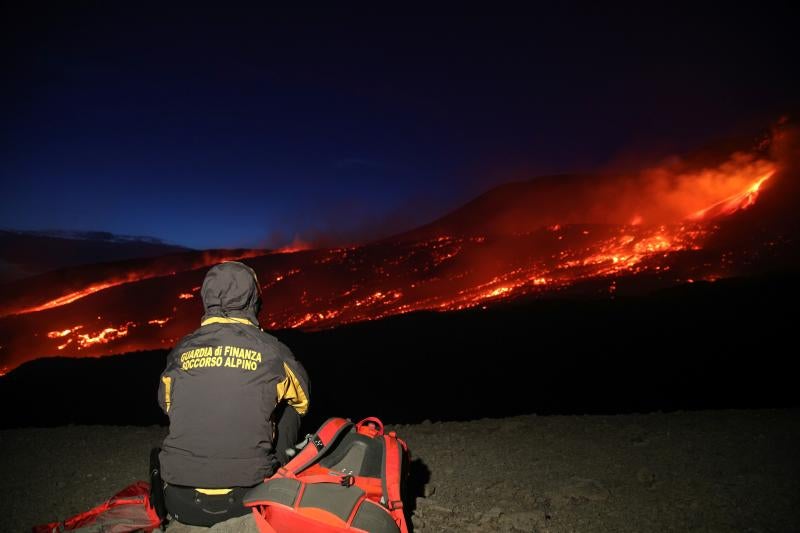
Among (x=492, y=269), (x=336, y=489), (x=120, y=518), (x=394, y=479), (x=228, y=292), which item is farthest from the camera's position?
(x=492, y=269)

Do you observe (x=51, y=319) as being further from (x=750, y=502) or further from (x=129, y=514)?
(x=750, y=502)

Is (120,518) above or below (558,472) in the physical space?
above

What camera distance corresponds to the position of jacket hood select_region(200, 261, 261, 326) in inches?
115

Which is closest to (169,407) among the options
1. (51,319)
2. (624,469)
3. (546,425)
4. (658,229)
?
(624,469)

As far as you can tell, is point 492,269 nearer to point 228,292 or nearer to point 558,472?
point 558,472

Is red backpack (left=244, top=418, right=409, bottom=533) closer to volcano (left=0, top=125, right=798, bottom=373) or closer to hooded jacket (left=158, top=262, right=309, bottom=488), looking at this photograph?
hooded jacket (left=158, top=262, right=309, bottom=488)

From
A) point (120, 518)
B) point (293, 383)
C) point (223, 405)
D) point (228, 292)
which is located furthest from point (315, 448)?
point (120, 518)

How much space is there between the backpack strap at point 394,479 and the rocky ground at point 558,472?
82 cm

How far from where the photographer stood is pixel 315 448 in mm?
2672

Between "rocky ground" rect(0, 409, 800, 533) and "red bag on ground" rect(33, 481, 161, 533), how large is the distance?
22 centimetres

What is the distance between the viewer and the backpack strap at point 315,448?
8.50 feet

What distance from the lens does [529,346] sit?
54.0 feet

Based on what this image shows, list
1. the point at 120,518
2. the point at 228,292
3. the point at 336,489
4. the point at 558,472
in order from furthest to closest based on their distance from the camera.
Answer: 1. the point at 558,472
2. the point at 120,518
3. the point at 228,292
4. the point at 336,489

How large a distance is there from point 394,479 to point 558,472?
3494mm
